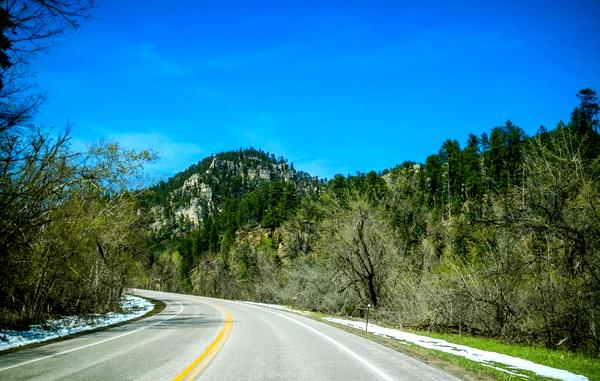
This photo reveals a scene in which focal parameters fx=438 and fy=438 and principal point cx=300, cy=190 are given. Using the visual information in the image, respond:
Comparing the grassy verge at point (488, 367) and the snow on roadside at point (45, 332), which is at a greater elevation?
the grassy verge at point (488, 367)

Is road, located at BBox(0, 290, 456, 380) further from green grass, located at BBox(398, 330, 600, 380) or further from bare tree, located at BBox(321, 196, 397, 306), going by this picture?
bare tree, located at BBox(321, 196, 397, 306)

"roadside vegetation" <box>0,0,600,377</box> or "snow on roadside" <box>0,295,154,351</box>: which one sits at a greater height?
"roadside vegetation" <box>0,0,600,377</box>

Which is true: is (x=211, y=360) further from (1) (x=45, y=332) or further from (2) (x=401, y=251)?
(2) (x=401, y=251)

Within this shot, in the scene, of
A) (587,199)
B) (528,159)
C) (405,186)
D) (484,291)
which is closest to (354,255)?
(405,186)

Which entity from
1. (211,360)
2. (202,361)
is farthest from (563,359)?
(202,361)

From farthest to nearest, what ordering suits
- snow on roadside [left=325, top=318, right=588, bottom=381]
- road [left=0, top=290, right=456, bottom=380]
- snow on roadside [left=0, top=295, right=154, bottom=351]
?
1. snow on roadside [left=0, top=295, right=154, bottom=351]
2. snow on roadside [left=325, top=318, right=588, bottom=381]
3. road [left=0, top=290, right=456, bottom=380]

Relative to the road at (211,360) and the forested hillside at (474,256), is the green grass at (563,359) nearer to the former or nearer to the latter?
the forested hillside at (474,256)

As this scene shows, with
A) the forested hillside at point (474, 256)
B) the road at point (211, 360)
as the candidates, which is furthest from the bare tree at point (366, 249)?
the road at point (211, 360)

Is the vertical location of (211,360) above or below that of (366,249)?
below

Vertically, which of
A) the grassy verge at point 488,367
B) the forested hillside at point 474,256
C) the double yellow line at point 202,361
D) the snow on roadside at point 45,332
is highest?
the forested hillside at point 474,256

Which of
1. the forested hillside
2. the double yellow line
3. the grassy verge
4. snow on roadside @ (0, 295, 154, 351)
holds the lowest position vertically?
snow on roadside @ (0, 295, 154, 351)

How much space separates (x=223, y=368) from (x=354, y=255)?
20.3 m

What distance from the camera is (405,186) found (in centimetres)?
3184

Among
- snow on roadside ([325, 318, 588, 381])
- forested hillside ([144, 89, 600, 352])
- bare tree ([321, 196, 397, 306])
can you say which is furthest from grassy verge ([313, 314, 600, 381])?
bare tree ([321, 196, 397, 306])
